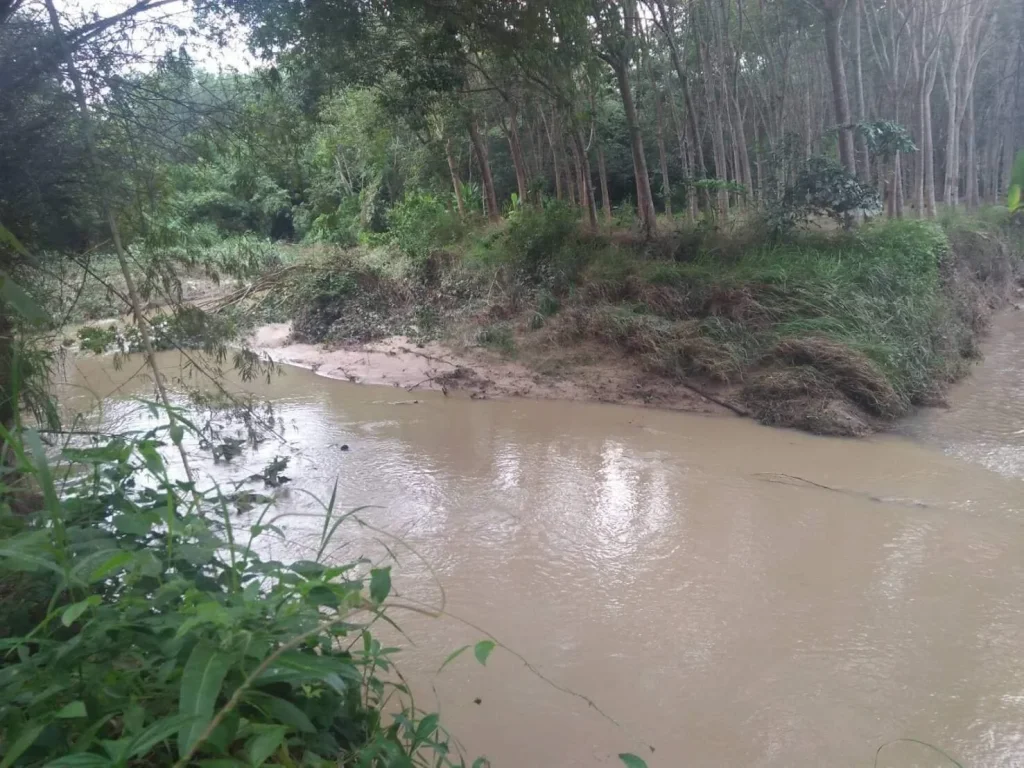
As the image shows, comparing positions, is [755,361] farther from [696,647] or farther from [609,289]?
[696,647]

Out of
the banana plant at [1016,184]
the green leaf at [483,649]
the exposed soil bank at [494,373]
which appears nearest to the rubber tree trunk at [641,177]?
the exposed soil bank at [494,373]

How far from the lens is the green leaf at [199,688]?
1368 millimetres

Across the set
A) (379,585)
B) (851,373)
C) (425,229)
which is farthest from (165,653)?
(425,229)

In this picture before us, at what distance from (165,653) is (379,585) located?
19.6 inches

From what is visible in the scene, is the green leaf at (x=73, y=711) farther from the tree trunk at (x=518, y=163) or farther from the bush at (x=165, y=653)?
the tree trunk at (x=518, y=163)

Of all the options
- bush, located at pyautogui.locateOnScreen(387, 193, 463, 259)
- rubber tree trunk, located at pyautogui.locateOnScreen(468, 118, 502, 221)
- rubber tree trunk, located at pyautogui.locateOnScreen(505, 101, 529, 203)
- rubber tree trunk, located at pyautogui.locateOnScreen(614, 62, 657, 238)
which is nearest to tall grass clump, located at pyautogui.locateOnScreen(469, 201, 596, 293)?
rubber tree trunk, located at pyautogui.locateOnScreen(614, 62, 657, 238)

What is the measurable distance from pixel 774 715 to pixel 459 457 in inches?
164

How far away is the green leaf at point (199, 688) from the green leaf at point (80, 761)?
135 mm

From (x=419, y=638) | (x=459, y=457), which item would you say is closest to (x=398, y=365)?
(x=459, y=457)

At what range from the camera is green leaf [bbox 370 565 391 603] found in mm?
1785

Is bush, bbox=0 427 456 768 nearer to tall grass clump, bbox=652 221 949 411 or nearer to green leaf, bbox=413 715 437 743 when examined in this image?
green leaf, bbox=413 715 437 743

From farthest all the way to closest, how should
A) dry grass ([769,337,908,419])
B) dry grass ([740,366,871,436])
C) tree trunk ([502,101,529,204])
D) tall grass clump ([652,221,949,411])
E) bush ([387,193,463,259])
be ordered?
tree trunk ([502,101,529,204]) → bush ([387,193,463,259]) → tall grass clump ([652,221,949,411]) → dry grass ([769,337,908,419]) → dry grass ([740,366,871,436])

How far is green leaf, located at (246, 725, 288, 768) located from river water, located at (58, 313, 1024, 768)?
3.46 feet

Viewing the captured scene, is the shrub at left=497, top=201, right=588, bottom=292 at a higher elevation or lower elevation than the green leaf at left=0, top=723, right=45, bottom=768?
higher
